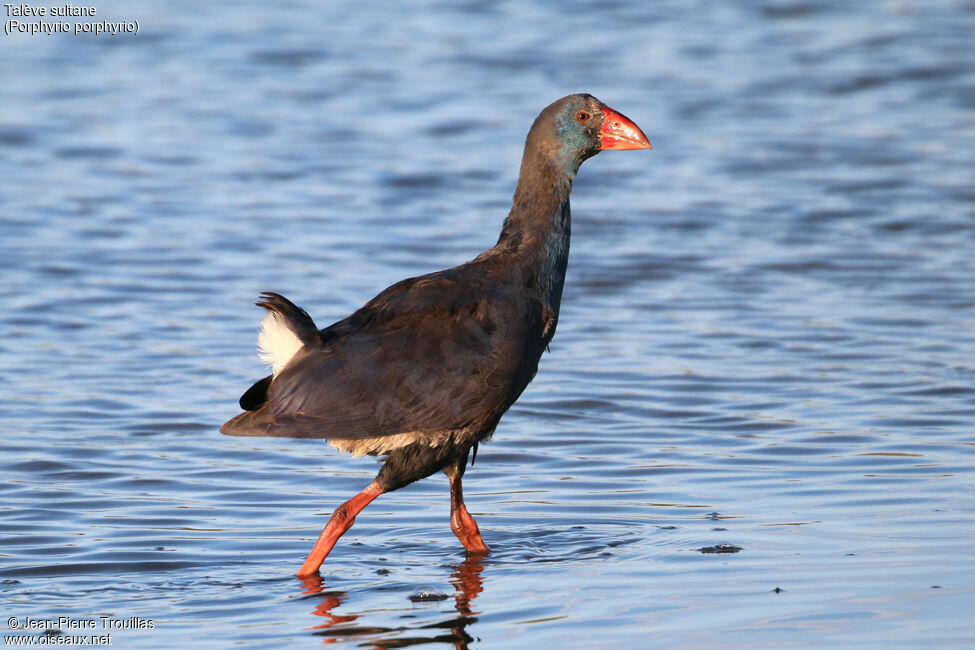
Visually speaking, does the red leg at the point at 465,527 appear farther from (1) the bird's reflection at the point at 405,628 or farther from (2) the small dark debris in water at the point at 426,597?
(2) the small dark debris in water at the point at 426,597

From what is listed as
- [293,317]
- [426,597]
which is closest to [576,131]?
[293,317]

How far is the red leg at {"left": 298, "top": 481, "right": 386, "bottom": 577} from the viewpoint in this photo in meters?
4.86

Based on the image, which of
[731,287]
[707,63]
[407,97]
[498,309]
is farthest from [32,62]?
[498,309]

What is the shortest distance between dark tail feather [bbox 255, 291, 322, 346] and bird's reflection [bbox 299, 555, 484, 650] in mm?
786

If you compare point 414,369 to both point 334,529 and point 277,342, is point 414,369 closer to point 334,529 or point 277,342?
point 277,342

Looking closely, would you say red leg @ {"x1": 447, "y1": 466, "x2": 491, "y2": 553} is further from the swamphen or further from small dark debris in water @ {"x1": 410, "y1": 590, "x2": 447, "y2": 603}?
small dark debris in water @ {"x1": 410, "y1": 590, "x2": 447, "y2": 603}

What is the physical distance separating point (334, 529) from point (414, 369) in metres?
0.60

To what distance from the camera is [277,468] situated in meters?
6.16

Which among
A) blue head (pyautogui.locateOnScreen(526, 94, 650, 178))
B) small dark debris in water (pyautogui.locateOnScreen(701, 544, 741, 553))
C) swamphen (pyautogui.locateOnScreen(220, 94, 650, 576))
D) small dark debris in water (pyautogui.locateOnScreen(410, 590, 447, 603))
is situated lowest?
small dark debris in water (pyautogui.locateOnScreen(410, 590, 447, 603))

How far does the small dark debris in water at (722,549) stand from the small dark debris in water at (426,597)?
3.05ft

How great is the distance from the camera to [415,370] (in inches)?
191

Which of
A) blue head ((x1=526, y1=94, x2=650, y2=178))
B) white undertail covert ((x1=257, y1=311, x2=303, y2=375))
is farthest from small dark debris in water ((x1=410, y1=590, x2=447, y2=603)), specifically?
blue head ((x1=526, y1=94, x2=650, y2=178))

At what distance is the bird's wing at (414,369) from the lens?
4.79 meters

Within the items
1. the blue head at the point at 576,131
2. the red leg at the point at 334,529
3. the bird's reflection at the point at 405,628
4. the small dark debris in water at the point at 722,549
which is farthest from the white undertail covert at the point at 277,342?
the small dark debris in water at the point at 722,549
